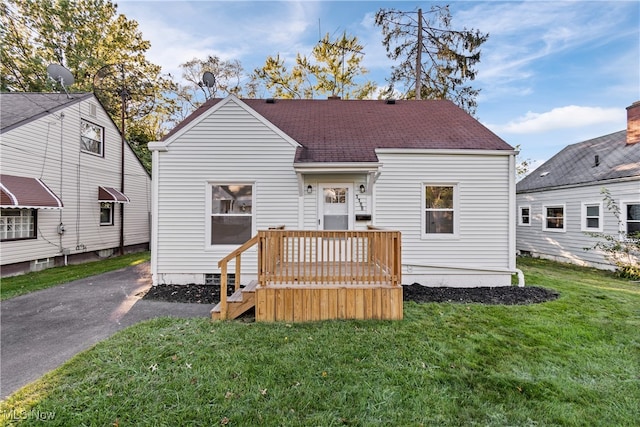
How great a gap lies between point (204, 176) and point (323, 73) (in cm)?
1353

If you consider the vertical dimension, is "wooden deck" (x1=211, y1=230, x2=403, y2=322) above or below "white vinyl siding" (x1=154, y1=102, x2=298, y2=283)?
below

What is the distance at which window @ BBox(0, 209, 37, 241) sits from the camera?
7.91 metres

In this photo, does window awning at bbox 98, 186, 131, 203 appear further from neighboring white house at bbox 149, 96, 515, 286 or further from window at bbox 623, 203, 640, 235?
window at bbox 623, 203, 640, 235

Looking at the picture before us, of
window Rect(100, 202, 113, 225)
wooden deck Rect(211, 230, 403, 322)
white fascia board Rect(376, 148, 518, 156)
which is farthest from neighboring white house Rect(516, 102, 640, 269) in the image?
window Rect(100, 202, 113, 225)

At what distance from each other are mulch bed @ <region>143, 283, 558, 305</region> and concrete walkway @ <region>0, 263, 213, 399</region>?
1.10ft

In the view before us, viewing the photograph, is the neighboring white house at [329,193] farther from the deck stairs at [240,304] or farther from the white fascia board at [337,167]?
the deck stairs at [240,304]

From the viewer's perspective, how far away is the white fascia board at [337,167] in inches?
235

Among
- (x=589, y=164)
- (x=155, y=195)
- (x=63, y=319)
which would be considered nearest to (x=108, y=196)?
(x=155, y=195)

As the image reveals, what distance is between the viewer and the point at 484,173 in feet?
23.5

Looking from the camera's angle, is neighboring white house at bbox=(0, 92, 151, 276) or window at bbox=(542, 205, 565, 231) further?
window at bbox=(542, 205, 565, 231)

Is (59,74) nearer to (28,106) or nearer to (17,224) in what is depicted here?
(28,106)

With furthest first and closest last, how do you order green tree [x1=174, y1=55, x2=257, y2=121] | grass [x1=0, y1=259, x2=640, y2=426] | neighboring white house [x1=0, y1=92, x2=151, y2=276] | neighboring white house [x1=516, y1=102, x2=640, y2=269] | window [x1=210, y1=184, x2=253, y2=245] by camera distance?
1. green tree [x1=174, y1=55, x2=257, y2=121]
2. neighboring white house [x1=516, y1=102, x2=640, y2=269]
3. neighboring white house [x1=0, y1=92, x2=151, y2=276]
4. window [x1=210, y1=184, x2=253, y2=245]
5. grass [x1=0, y1=259, x2=640, y2=426]

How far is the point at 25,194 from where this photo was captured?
25.2 ft

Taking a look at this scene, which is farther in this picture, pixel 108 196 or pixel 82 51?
pixel 82 51
